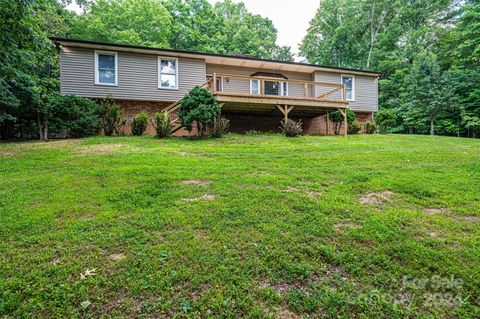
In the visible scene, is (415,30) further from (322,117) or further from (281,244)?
(281,244)

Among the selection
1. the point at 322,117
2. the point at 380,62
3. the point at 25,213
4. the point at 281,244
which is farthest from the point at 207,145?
the point at 380,62

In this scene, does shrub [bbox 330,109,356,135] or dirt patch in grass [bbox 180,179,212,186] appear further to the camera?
shrub [bbox 330,109,356,135]

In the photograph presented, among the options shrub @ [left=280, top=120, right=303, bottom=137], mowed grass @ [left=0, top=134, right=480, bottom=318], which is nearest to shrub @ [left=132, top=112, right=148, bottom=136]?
mowed grass @ [left=0, top=134, right=480, bottom=318]

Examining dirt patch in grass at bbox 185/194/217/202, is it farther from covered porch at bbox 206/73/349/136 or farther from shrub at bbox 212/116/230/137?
covered porch at bbox 206/73/349/136

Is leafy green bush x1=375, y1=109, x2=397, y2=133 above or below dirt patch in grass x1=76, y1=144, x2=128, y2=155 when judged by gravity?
above

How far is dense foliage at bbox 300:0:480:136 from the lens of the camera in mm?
17844

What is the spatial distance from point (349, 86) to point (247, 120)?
23.3ft

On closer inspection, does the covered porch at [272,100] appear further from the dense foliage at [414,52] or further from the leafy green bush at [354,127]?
the dense foliage at [414,52]

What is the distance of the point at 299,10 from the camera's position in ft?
104

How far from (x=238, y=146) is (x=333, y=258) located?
20.2ft

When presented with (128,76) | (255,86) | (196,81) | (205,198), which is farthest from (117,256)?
(255,86)

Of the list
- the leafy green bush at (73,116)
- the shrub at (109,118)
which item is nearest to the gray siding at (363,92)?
the shrub at (109,118)

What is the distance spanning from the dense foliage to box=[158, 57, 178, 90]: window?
16.9 m

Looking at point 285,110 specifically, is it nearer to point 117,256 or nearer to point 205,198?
point 205,198
